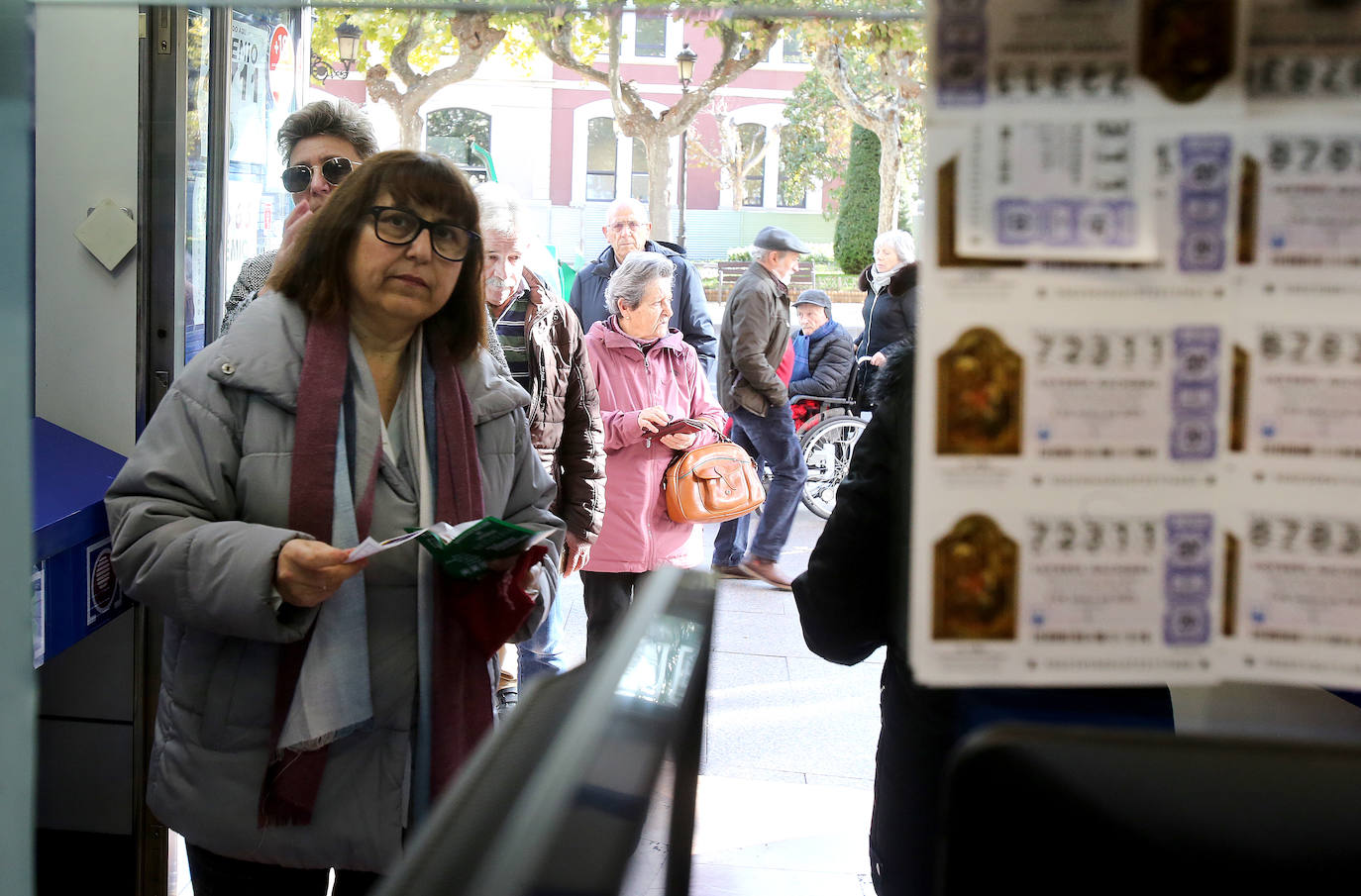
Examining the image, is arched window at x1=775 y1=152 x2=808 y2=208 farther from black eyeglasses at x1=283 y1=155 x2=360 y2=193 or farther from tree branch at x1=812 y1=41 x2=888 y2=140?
black eyeglasses at x1=283 y1=155 x2=360 y2=193

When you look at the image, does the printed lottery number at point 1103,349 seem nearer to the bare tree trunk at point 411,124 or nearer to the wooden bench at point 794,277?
the bare tree trunk at point 411,124

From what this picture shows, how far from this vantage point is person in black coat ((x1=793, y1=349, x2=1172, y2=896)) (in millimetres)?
1531

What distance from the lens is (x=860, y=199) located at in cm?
1414

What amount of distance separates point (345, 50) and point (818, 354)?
18.4ft

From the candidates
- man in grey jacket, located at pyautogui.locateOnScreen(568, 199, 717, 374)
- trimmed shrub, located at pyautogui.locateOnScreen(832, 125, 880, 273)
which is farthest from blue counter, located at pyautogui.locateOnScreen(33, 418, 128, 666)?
trimmed shrub, located at pyautogui.locateOnScreen(832, 125, 880, 273)

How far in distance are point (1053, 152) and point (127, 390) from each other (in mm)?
2688

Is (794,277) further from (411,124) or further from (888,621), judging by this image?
(888,621)

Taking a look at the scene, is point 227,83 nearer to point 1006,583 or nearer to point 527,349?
point 527,349

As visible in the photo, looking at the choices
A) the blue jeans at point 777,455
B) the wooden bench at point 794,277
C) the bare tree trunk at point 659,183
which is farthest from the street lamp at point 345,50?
the wooden bench at point 794,277

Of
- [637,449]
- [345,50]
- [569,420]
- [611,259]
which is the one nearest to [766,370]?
[611,259]

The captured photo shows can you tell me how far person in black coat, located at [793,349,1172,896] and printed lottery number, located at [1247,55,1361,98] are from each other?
1.60ft

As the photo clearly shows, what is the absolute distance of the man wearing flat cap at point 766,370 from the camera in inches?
255

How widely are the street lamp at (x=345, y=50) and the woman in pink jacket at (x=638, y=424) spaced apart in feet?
4.34

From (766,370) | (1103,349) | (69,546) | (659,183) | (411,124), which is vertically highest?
(659,183)
